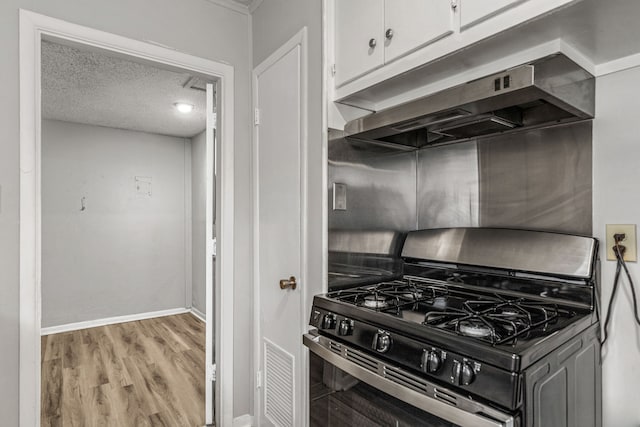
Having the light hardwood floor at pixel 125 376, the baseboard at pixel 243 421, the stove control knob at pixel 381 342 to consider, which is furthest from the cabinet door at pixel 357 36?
the light hardwood floor at pixel 125 376

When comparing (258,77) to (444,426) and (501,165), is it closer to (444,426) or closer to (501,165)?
(501,165)

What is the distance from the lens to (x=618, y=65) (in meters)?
1.14

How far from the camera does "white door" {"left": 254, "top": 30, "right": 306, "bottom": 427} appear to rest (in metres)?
1.76

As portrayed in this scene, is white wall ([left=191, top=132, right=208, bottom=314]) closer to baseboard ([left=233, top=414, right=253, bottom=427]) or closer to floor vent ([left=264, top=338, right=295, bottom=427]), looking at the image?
baseboard ([left=233, top=414, right=253, bottom=427])

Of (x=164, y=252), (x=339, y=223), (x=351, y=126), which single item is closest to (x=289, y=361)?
(x=339, y=223)

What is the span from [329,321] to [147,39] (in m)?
1.69

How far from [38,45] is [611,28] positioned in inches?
85.6

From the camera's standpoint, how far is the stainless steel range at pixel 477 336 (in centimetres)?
84

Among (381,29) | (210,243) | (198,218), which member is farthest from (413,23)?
(198,218)

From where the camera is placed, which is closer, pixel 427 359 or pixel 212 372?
pixel 427 359

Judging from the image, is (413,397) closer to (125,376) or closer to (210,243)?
(210,243)

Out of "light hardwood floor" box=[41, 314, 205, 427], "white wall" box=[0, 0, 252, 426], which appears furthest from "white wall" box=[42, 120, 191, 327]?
"white wall" box=[0, 0, 252, 426]

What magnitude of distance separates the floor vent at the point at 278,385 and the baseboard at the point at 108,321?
3460 mm

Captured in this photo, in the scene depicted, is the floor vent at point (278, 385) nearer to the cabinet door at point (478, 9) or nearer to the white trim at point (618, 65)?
the cabinet door at point (478, 9)
